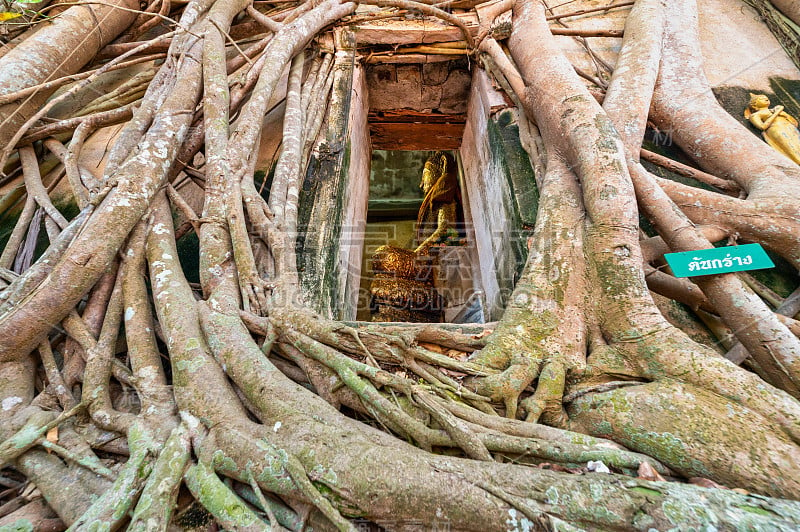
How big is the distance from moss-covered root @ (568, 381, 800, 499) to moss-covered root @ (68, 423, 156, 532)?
4.64 ft

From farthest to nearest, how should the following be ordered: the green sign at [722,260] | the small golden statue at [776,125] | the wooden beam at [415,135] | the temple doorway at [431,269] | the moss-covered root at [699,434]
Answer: the temple doorway at [431,269] → the wooden beam at [415,135] → the small golden statue at [776,125] → the green sign at [722,260] → the moss-covered root at [699,434]

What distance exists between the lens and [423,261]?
4906 millimetres

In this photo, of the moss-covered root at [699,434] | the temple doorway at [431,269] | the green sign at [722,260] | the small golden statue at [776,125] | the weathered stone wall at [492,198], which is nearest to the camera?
the moss-covered root at [699,434]

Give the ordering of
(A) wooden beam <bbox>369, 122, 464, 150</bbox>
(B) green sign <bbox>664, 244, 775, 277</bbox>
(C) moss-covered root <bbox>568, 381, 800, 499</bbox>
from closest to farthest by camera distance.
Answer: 1. (C) moss-covered root <bbox>568, 381, 800, 499</bbox>
2. (B) green sign <bbox>664, 244, 775, 277</bbox>
3. (A) wooden beam <bbox>369, 122, 464, 150</bbox>

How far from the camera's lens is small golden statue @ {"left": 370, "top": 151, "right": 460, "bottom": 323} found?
4.02 m

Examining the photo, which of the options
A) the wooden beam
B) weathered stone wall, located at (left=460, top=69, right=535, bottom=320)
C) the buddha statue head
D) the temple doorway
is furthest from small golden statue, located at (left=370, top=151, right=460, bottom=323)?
the buddha statue head

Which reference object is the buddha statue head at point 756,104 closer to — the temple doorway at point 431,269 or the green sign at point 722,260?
the green sign at point 722,260

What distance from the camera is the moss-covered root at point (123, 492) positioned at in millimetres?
912

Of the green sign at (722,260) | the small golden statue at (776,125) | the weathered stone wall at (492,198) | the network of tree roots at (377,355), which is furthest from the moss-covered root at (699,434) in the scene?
the small golden statue at (776,125)

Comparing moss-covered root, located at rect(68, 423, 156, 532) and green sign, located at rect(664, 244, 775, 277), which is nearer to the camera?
moss-covered root, located at rect(68, 423, 156, 532)

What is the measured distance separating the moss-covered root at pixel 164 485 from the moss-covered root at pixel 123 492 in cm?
3

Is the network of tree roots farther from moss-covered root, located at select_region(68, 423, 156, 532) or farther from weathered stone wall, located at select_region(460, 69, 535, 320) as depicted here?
weathered stone wall, located at select_region(460, 69, 535, 320)

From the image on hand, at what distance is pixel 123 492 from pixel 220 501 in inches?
10.8

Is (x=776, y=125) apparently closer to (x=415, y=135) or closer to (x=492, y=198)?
(x=492, y=198)
